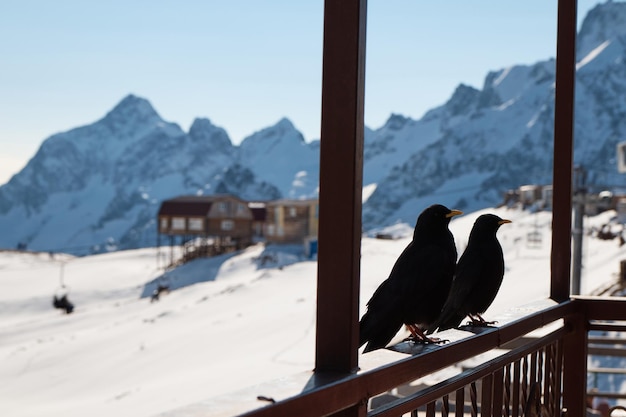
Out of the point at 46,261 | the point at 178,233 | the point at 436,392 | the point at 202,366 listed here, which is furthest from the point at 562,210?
the point at 46,261

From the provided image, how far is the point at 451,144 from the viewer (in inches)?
7397

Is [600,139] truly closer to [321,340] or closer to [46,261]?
[46,261]

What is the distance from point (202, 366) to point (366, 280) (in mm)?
10688

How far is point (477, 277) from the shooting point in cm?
275

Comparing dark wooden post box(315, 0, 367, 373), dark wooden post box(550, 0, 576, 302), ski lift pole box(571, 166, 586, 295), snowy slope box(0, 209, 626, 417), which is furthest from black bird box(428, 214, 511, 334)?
ski lift pole box(571, 166, 586, 295)

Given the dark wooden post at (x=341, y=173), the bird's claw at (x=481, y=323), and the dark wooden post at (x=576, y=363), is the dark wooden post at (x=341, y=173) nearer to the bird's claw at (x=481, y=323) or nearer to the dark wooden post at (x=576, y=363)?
the bird's claw at (x=481, y=323)

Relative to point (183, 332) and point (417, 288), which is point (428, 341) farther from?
point (183, 332)

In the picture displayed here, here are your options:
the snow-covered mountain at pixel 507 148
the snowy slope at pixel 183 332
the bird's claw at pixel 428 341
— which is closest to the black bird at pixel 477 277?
the bird's claw at pixel 428 341

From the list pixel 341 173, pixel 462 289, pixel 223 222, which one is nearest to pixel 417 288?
pixel 462 289

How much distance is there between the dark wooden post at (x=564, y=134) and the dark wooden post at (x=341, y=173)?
1.66 metres

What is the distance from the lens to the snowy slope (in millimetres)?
15609

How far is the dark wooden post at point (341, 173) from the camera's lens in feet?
4.94

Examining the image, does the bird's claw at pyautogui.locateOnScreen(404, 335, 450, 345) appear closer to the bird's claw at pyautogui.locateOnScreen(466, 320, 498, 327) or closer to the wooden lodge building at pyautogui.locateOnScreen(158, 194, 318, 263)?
the bird's claw at pyautogui.locateOnScreen(466, 320, 498, 327)

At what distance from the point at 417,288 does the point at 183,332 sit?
20589mm
